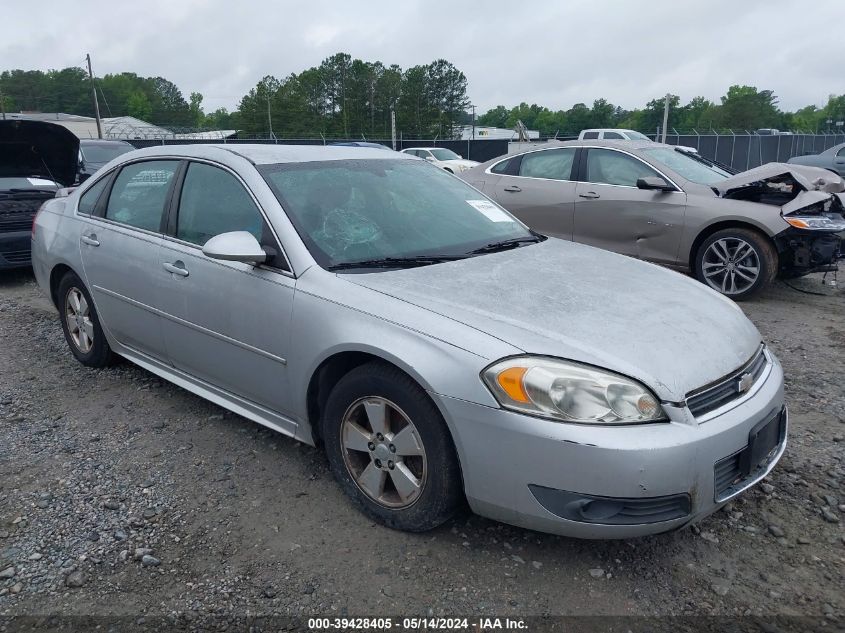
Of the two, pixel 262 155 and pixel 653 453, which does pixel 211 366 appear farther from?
pixel 653 453

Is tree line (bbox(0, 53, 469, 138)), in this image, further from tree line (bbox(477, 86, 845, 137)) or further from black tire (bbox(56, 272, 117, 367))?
black tire (bbox(56, 272, 117, 367))

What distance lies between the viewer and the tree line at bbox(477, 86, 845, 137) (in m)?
78.2

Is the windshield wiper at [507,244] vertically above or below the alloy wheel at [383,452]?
above

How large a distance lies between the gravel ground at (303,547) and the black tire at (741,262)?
2753 millimetres

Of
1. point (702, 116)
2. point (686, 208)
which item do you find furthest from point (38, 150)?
point (702, 116)

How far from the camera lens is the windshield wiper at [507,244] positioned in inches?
132

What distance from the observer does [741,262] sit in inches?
249

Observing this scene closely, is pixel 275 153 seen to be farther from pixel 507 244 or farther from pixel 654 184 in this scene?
pixel 654 184

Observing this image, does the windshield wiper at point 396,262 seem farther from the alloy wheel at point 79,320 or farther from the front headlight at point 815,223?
the front headlight at point 815,223

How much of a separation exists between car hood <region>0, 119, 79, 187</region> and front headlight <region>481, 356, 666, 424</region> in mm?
6382

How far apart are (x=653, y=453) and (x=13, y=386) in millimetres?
4104

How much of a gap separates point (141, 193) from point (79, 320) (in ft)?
3.81

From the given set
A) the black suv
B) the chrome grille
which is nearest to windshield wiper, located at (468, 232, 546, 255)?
the chrome grille

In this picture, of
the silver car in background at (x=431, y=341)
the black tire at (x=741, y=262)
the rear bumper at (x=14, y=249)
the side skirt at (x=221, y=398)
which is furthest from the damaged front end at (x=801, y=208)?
the rear bumper at (x=14, y=249)
